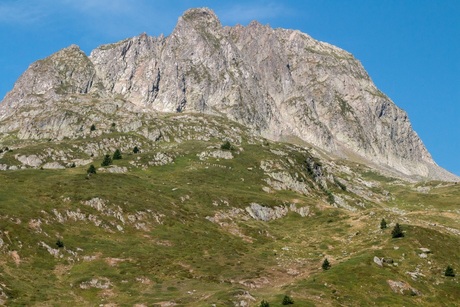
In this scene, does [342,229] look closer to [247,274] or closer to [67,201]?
[247,274]

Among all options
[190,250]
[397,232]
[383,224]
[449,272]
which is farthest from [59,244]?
[383,224]

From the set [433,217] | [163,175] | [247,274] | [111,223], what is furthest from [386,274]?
[163,175]

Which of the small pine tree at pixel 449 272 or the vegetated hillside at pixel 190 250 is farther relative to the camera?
the small pine tree at pixel 449 272

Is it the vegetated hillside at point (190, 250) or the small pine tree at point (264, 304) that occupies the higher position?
the vegetated hillside at point (190, 250)

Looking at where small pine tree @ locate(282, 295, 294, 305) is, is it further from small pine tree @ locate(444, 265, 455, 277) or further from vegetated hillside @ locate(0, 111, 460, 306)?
small pine tree @ locate(444, 265, 455, 277)

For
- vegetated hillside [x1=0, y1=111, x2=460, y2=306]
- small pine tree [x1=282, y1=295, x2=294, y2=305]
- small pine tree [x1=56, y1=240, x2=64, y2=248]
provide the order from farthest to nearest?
small pine tree [x1=56, y1=240, x2=64, y2=248] → vegetated hillside [x1=0, y1=111, x2=460, y2=306] → small pine tree [x1=282, y1=295, x2=294, y2=305]

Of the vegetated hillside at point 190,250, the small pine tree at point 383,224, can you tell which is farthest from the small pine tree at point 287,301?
the small pine tree at point 383,224

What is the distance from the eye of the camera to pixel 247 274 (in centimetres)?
10300

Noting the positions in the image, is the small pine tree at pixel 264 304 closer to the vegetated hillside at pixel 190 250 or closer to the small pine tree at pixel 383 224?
the vegetated hillside at pixel 190 250

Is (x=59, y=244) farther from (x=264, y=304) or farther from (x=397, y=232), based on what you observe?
(x=397, y=232)

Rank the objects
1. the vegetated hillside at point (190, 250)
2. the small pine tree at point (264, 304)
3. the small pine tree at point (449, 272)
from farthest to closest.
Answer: the small pine tree at point (449, 272) → the vegetated hillside at point (190, 250) → the small pine tree at point (264, 304)

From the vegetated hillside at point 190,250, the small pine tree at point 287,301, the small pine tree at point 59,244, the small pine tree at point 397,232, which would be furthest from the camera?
the small pine tree at point 397,232

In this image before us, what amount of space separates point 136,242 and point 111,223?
11261mm

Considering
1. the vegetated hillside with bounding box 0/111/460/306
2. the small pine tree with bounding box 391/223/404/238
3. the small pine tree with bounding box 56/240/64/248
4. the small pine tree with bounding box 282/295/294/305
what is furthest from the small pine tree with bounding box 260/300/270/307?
the small pine tree with bounding box 391/223/404/238
